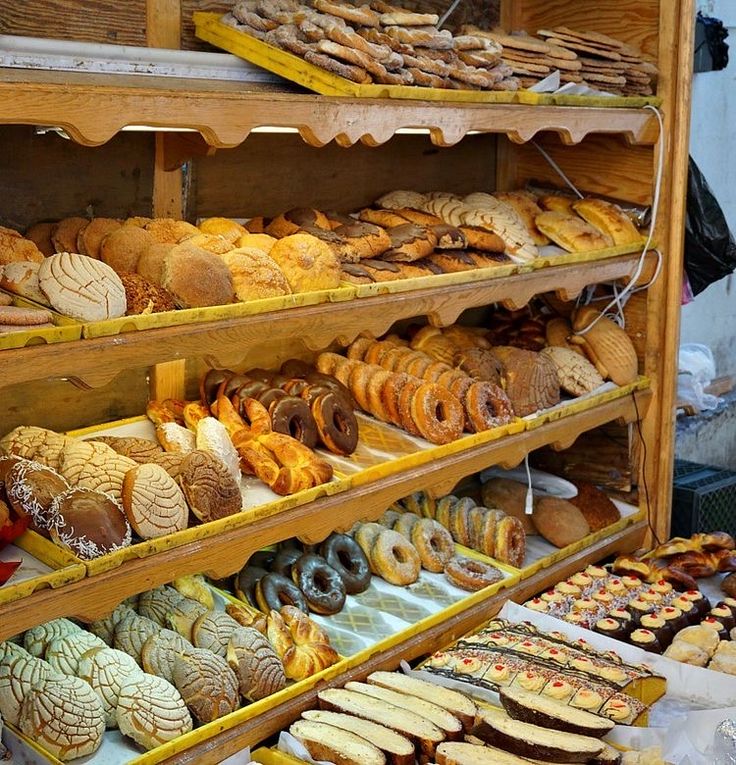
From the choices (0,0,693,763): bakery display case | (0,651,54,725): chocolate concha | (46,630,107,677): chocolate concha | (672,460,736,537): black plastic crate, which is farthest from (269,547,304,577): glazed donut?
(672,460,736,537): black plastic crate

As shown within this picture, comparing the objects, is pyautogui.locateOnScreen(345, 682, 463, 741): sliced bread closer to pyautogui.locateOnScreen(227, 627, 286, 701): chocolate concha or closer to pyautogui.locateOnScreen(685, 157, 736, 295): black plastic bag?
pyautogui.locateOnScreen(227, 627, 286, 701): chocolate concha

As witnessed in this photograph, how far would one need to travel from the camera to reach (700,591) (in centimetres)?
385

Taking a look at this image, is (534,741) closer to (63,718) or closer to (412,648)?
(412,648)

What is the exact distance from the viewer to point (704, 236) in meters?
4.19

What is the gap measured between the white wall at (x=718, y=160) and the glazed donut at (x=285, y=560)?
3.50m

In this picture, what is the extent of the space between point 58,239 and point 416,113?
3.28ft

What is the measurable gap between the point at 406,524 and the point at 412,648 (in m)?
0.56

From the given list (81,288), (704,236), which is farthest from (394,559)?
(704,236)

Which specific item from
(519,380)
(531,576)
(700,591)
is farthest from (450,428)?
Answer: (700,591)

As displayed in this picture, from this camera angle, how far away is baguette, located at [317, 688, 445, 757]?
2.76 m

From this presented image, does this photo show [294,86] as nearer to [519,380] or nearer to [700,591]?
[519,380]

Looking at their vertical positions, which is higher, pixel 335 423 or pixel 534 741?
pixel 335 423

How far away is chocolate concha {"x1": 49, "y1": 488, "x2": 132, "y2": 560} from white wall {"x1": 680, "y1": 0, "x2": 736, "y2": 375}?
14.5ft

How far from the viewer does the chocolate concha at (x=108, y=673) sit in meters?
2.59
